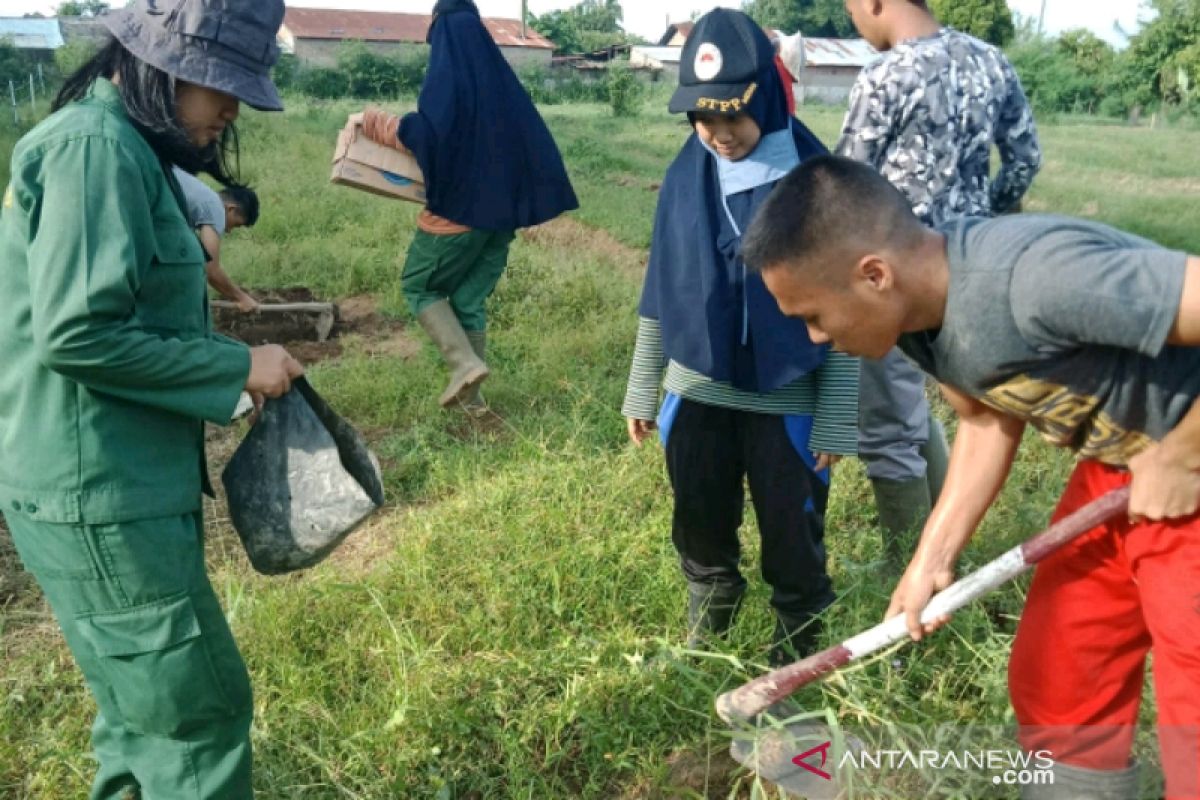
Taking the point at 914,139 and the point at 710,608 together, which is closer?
the point at 710,608

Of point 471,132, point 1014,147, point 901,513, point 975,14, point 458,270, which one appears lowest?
point 901,513

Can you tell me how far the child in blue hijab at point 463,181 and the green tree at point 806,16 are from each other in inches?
2321

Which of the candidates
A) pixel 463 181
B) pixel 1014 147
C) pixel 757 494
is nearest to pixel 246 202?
pixel 463 181

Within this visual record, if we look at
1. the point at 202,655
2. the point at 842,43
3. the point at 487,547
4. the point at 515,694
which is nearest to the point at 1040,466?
the point at 487,547

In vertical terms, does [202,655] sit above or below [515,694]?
above

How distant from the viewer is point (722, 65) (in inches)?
97.4

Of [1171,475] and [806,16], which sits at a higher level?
[806,16]

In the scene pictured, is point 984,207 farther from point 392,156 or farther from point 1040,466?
point 392,156

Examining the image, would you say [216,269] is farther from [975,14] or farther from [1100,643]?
[975,14]

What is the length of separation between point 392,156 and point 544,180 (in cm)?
74

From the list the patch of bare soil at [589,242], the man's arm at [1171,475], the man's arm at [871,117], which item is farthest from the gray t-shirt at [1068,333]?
the patch of bare soil at [589,242]

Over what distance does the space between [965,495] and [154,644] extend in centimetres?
152

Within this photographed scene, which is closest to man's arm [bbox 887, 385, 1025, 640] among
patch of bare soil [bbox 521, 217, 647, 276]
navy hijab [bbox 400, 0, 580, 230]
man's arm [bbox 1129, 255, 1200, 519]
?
man's arm [bbox 1129, 255, 1200, 519]

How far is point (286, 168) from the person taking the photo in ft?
36.4
